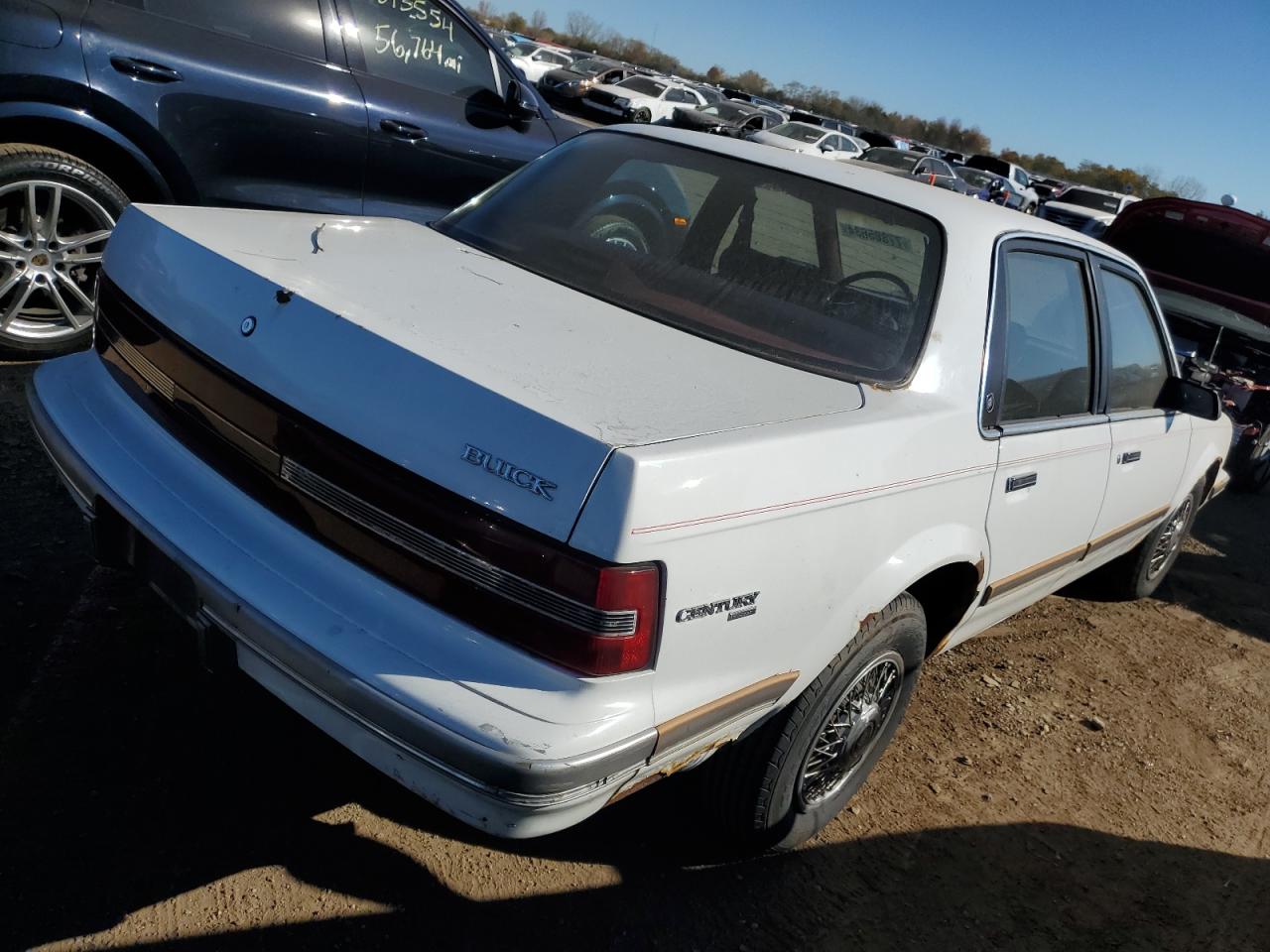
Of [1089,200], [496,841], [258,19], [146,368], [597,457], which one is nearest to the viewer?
[597,457]

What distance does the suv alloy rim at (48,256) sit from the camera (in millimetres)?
3980

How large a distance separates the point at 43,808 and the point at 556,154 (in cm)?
231

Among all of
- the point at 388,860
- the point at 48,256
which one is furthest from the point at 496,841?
the point at 48,256

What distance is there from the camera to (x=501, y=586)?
179 centimetres

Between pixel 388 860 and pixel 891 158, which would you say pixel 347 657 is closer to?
pixel 388 860

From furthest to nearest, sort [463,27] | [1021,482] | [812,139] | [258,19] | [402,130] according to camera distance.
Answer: [812,139] < [463,27] < [402,130] < [258,19] < [1021,482]

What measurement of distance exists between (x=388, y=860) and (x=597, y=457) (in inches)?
49.5

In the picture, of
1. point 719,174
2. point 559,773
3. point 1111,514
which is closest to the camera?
point 559,773

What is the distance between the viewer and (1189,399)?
12.5ft

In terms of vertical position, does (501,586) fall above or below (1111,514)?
above

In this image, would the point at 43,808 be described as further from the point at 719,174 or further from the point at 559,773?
the point at 719,174

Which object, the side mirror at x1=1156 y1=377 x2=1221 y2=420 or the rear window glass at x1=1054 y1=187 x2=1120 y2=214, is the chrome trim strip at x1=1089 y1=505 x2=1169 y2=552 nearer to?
Result: the side mirror at x1=1156 y1=377 x2=1221 y2=420

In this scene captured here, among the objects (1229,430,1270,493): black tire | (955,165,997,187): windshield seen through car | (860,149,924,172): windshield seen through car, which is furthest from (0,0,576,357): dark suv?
(955,165,997,187): windshield seen through car

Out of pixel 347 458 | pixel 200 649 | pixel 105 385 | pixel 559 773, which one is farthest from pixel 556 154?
pixel 559 773
